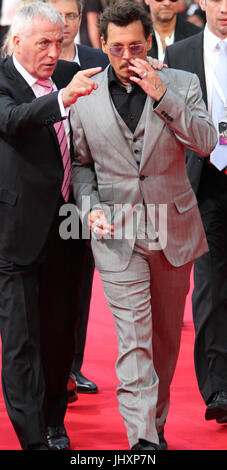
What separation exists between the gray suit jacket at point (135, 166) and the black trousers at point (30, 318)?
248 mm

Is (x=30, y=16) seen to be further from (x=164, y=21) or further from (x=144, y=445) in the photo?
(x=164, y=21)

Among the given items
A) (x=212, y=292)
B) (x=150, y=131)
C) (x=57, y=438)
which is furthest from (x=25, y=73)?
(x=57, y=438)

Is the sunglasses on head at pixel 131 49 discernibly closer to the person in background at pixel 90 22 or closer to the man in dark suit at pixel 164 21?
the man in dark suit at pixel 164 21

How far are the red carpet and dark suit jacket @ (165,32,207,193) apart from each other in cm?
113

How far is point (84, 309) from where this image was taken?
17.5 ft

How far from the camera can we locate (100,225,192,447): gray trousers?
382 cm

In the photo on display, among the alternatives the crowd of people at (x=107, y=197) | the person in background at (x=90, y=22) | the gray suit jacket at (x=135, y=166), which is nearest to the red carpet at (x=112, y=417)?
the crowd of people at (x=107, y=197)

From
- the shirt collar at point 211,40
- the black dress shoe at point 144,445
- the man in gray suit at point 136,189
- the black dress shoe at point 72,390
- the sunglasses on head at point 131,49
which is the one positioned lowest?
the black dress shoe at point 72,390

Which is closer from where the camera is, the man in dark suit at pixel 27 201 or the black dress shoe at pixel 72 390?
the man in dark suit at pixel 27 201

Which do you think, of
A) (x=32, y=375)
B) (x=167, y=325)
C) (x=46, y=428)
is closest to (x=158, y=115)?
(x=167, y=325)

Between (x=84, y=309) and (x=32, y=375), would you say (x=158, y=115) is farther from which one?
(x=84, y=309)

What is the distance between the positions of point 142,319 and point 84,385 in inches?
58.7

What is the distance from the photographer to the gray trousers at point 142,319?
382 centimetres

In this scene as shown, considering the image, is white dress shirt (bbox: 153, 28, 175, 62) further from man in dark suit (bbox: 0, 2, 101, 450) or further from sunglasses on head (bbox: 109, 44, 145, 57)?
sunglasses on head (bbox: 109, 44, 145, 57)
